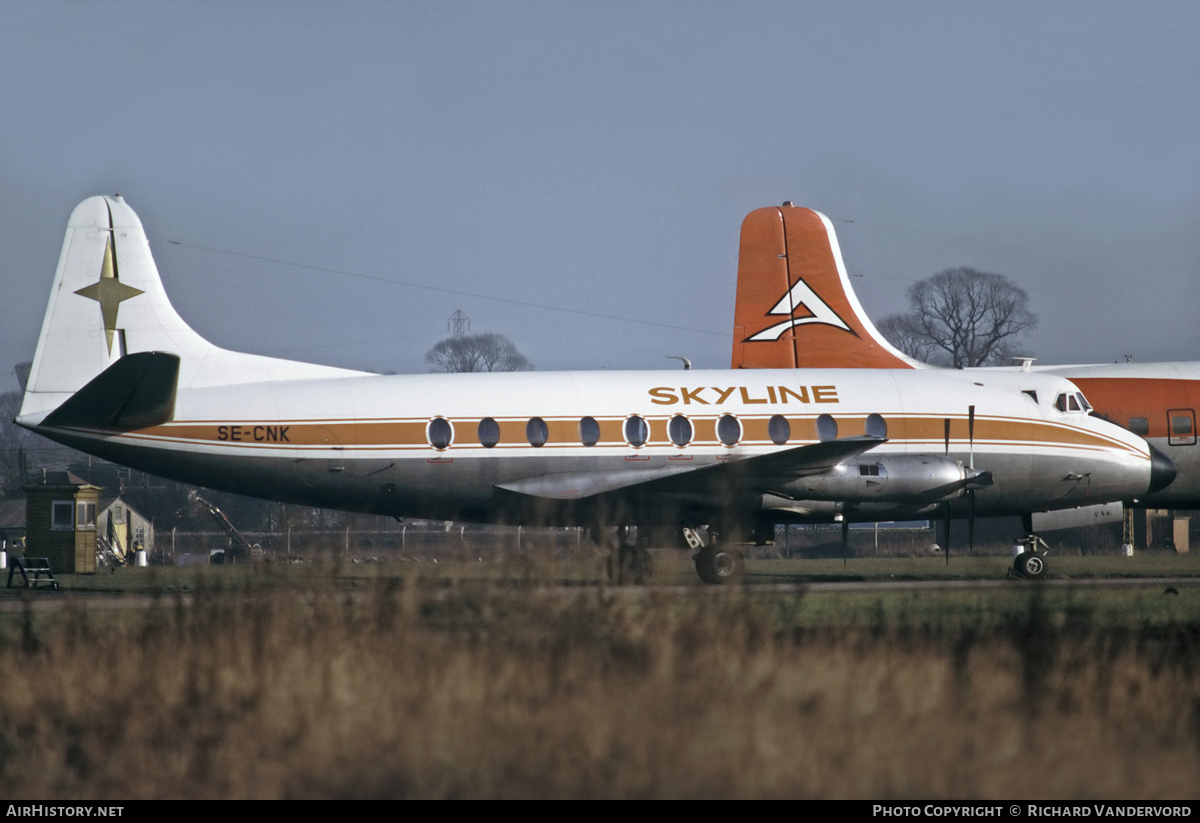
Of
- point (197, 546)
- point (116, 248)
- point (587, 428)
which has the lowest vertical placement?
point (197, 546)

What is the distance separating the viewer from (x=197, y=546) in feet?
228

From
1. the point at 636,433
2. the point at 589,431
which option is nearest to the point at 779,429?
the point at 636,433

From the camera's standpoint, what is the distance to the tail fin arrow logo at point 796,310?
3216cm

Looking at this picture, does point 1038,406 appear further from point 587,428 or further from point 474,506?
point 474,506

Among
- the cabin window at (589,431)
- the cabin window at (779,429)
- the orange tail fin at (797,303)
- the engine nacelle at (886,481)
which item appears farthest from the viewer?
the orange tail fin at (797,303)

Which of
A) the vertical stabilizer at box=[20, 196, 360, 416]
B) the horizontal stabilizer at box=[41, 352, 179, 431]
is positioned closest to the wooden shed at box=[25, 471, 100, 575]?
the vertical stabilizer at box=[20, 196, 360, 416]

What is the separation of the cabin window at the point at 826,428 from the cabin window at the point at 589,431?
436 cm

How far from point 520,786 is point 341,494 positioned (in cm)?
1557

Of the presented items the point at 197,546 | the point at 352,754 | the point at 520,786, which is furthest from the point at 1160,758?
the point at 197,546

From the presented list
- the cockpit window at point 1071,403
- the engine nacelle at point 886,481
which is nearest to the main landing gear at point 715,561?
the engine nacelle at point 886,481

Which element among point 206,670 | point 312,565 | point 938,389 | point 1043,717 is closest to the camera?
point 1043,717

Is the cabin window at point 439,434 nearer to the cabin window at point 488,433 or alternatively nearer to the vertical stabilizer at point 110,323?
the cabin window at point 488,433

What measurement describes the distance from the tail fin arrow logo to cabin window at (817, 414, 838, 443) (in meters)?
8.39

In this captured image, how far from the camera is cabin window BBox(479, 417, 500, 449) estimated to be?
905 inches
